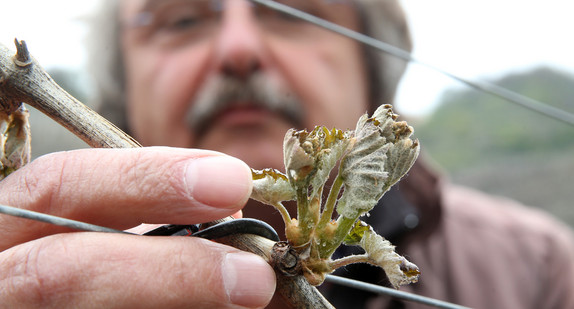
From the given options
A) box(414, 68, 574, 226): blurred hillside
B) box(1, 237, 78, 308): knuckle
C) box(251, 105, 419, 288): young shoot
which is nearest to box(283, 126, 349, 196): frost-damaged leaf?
box(251, 105, 419, 288): young shoot

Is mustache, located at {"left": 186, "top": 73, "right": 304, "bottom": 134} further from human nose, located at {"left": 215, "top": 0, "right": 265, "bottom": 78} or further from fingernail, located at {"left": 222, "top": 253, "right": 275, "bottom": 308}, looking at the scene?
fingernail, located at {"left": 222, "top": 253, "right": 275, "bottom": 308}

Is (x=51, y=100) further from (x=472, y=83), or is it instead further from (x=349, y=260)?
(x=472, y=83)

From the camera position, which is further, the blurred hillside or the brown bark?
the blurred hillside

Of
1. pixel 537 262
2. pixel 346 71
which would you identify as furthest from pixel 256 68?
pixel 537 262

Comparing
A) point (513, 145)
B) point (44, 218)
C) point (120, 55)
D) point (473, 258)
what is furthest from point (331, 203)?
point (513, 145)

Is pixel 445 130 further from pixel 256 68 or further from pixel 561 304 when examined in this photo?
pixel 256 68

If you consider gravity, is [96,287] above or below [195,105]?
above
